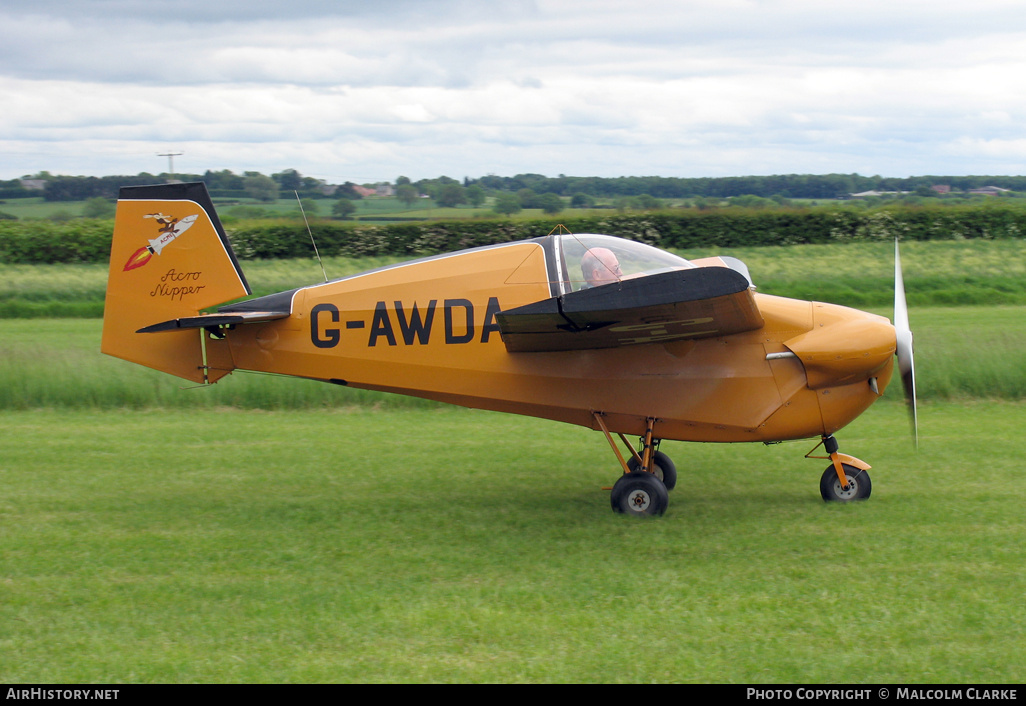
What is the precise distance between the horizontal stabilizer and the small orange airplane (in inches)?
0.6

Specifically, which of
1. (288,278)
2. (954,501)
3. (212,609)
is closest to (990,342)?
(954,501)

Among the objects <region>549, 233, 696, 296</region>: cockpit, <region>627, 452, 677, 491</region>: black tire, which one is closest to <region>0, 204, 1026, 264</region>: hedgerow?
<region>627, 452, 677, 491</region>: black tire

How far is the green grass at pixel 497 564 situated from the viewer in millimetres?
5141

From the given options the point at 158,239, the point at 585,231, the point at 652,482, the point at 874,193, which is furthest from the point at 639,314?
the point at 874,193

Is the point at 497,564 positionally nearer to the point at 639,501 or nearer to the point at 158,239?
the point at 639,501

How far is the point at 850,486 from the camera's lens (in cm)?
833

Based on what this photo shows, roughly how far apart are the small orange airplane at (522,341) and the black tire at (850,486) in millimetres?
13

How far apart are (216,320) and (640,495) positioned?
413 centimetres

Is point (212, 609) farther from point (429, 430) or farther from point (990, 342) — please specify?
point (990, 342)

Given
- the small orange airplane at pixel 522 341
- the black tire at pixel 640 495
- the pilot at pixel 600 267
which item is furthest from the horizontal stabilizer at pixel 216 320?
the black tire at pixel 640 495

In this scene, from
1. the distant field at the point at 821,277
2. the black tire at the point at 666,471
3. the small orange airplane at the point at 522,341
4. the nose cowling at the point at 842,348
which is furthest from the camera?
the distant field at the point at 821,277

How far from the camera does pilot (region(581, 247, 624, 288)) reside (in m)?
7.55

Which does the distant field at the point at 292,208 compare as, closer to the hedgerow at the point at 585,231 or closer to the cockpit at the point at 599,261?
the hedgerow at the point at 585,231

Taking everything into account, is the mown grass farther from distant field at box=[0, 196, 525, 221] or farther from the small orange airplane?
the small orange airplane
